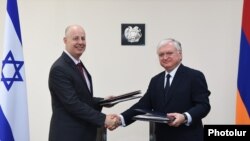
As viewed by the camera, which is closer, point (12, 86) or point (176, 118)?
point (176, 118)

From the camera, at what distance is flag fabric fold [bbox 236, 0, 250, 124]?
3.12 m

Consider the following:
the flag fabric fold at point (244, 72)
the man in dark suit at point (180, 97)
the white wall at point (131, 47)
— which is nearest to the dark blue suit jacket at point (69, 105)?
the man in dark suit at point (180, 97)

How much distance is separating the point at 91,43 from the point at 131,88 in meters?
0.63

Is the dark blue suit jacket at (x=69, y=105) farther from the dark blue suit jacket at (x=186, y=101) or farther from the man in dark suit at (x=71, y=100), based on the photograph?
the dark blue suit jacket at (x=186, y=101)

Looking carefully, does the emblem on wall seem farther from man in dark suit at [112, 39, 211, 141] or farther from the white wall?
man in dark suit at [112, 39, 211, 141]

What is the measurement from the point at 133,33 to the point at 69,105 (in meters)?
1.34

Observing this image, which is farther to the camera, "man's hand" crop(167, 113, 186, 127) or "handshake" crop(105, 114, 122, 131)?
"handshake" crop(105, 114, 122, 131)

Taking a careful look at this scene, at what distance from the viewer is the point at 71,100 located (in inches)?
94.6

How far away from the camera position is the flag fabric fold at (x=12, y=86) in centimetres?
243

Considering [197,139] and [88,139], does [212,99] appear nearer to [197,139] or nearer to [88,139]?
[197,139]

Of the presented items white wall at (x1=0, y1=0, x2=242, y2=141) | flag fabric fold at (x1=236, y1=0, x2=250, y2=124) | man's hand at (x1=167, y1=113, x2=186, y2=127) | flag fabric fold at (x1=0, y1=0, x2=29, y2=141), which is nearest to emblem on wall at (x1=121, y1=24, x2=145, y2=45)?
white wall at (x1=0, y1=0, x2=242, y2=141)

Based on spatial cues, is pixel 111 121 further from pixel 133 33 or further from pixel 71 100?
pixel 133 33

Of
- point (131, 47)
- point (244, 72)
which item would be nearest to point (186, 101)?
point (244, 72)

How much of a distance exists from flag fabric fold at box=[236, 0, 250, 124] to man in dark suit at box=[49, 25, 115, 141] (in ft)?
4.49
